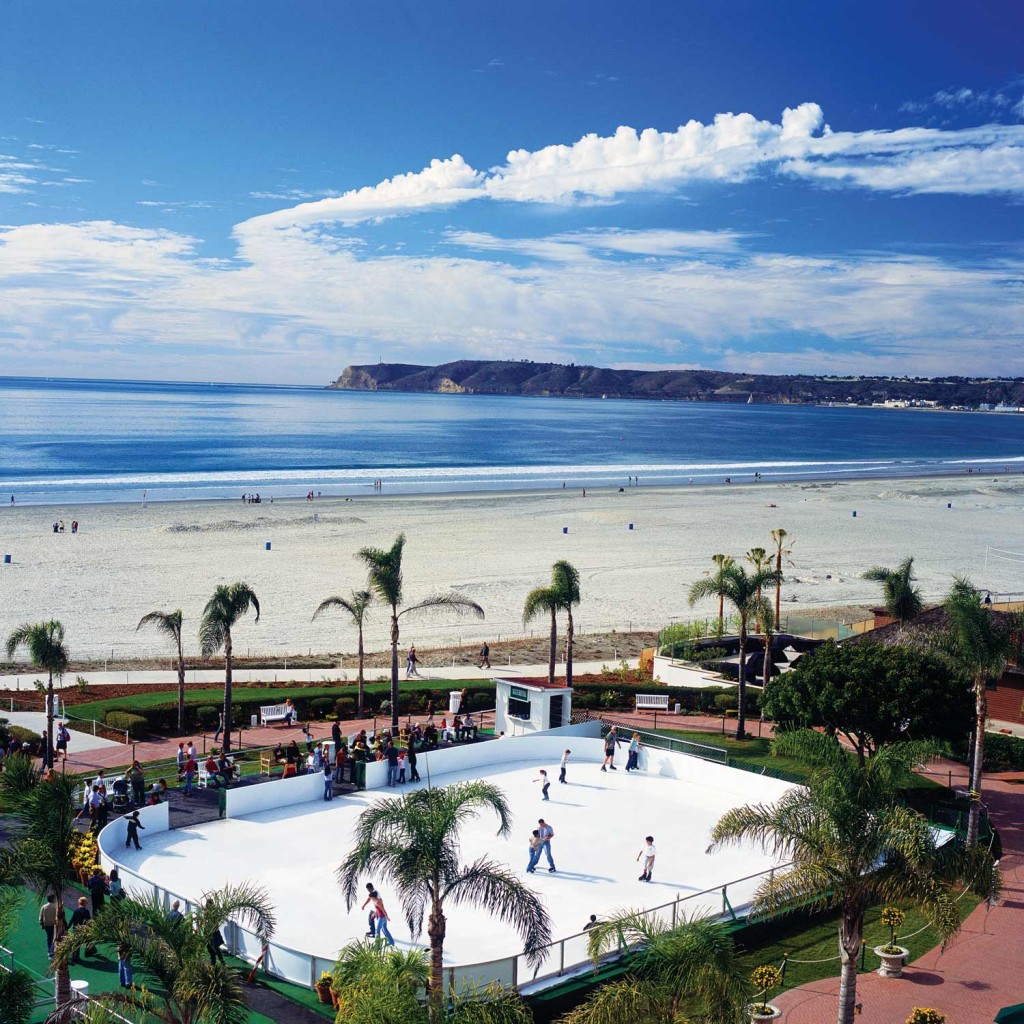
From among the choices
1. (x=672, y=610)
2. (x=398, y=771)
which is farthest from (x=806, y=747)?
(x=672, y=610)

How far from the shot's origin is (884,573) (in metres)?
36.8

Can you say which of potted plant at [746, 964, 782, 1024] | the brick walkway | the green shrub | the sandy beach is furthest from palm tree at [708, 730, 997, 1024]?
the sandy beach

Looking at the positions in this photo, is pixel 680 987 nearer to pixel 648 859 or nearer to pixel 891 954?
pixel 891 954

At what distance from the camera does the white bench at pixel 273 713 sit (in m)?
28.2

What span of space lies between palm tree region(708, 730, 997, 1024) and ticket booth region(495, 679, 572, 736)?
14.3m

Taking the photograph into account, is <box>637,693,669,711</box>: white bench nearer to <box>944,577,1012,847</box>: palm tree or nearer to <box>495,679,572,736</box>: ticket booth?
<box>495,679,572,736</box>: ticket booth

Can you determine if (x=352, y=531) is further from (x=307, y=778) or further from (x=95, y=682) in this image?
(x=307, y=778)

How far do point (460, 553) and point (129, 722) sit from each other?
30023 millimetres

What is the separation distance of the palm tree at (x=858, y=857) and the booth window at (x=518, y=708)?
48.1 ft

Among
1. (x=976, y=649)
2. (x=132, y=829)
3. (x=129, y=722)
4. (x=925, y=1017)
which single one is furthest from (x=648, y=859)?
(x=129, y=722)

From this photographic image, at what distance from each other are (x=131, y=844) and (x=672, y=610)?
28.2m

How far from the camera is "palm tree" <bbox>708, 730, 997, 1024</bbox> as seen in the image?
1188 cm

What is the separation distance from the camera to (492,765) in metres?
25.6

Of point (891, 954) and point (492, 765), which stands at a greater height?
point (891, 954)
